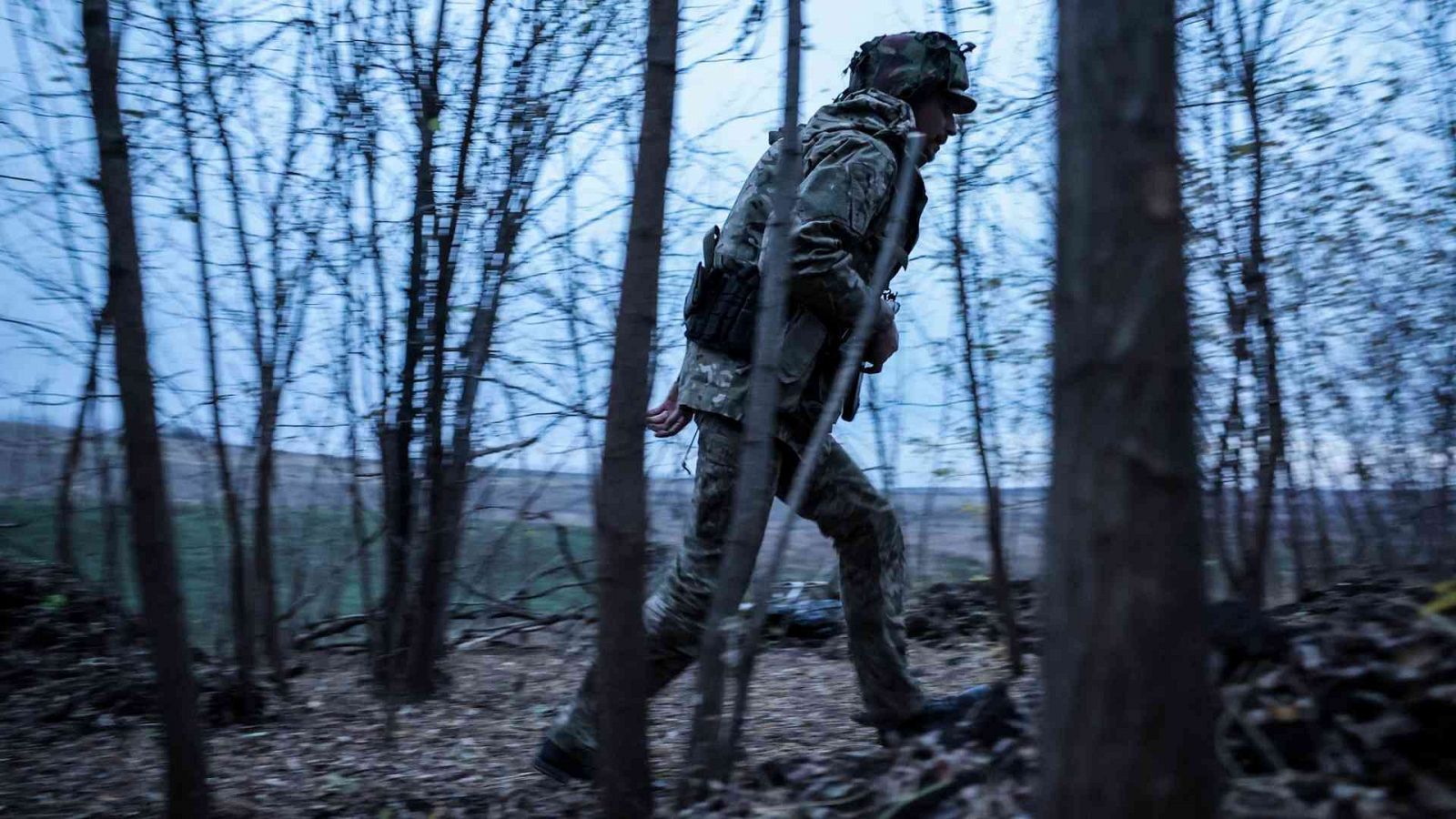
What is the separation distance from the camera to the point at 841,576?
3.63m

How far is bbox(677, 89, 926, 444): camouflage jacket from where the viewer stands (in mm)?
3318

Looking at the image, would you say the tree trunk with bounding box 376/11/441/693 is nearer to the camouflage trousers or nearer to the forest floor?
the forest floor

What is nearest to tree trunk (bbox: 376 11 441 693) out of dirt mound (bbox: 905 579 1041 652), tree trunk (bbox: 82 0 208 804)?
tree trunk (bbox: 82 0 208 804)

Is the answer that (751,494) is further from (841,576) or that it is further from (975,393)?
(975,393)

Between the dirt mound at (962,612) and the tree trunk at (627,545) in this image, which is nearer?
the tree trunk at (627,545)

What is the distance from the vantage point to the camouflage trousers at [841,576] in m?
3.27

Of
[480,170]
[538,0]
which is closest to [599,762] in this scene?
[480,170]

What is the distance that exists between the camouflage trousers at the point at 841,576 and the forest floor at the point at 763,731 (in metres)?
0.22

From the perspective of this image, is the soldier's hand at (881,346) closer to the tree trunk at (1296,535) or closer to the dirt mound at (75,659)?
the tree trunk at (1296,535)

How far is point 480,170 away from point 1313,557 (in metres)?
3.91

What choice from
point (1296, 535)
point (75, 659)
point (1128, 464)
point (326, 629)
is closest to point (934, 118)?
point (1128, 464)

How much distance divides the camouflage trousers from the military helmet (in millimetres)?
1110

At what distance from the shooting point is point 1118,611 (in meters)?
1.63

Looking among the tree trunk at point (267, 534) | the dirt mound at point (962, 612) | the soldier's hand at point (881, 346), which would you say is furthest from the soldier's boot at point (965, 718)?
the tree trunk at point (267, 534)
